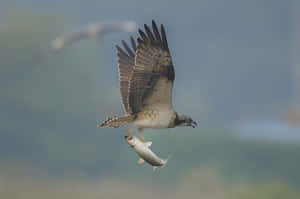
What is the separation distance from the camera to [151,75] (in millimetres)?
2832

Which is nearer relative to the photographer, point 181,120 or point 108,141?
point 181,120

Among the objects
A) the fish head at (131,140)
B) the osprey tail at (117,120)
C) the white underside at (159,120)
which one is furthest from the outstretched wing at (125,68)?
the fish head at (131,140)

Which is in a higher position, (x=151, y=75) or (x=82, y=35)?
(x=82, y=35)

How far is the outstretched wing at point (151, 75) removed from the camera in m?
2.77

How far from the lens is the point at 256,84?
18.7m

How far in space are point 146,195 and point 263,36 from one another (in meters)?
10.9

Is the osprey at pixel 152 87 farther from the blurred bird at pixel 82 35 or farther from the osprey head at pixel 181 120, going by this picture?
the blurred bird at pixel 82 35

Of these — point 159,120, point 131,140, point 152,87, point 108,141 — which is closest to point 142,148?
point 131,140

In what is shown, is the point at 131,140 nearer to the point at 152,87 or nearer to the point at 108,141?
the point at 152,87

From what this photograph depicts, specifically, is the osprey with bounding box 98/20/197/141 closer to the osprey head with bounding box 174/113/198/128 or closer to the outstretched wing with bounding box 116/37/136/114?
the osprey head with bounding box 174/113/198/128

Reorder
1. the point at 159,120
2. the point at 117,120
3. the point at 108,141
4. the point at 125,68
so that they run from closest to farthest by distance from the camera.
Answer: the point at 159,120 → the point at 117,120 → the point at 125,68 → the point at 108,141

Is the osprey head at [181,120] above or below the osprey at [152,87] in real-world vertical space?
below

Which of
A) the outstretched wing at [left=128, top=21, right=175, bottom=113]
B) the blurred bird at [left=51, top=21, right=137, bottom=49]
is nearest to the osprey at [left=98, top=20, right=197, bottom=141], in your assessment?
the outstretched wing at [left=128, top=21, right=175, bottom=113]

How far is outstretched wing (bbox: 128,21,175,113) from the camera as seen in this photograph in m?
2.77
